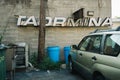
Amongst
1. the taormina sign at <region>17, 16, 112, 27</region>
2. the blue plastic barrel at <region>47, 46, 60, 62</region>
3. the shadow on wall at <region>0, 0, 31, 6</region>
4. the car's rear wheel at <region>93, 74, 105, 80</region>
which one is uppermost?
the shadow on wall at <region>0, 0, 31, 6</region>

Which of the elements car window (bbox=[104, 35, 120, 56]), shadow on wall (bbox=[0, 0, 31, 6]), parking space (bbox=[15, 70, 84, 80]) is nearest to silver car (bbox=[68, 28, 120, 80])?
car window (bbox=[104, 35, 120, 56])

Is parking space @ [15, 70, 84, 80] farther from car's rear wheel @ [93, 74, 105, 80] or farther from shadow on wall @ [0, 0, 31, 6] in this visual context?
shadow on wall @ [0, 0, 31, 6]

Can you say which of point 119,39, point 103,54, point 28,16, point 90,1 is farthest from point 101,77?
point 90,1

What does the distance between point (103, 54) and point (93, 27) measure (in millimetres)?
6524

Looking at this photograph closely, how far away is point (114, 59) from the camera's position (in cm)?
482

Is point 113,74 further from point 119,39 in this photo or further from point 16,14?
point 16,14

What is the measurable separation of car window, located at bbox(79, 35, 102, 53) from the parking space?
52.2 inches

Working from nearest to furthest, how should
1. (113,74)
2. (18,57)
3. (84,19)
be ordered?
(113,74) → (18,57) → (84,19)

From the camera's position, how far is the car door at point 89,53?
19.3 feet

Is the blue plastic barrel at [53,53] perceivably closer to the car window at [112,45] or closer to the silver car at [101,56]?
the silver car at [101,56]

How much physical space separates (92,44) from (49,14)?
16.4ft

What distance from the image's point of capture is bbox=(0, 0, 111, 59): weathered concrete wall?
10.4 m

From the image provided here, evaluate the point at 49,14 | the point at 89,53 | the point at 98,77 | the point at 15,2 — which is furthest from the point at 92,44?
the point at 15,2

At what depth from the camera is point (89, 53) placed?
6.27 metres
